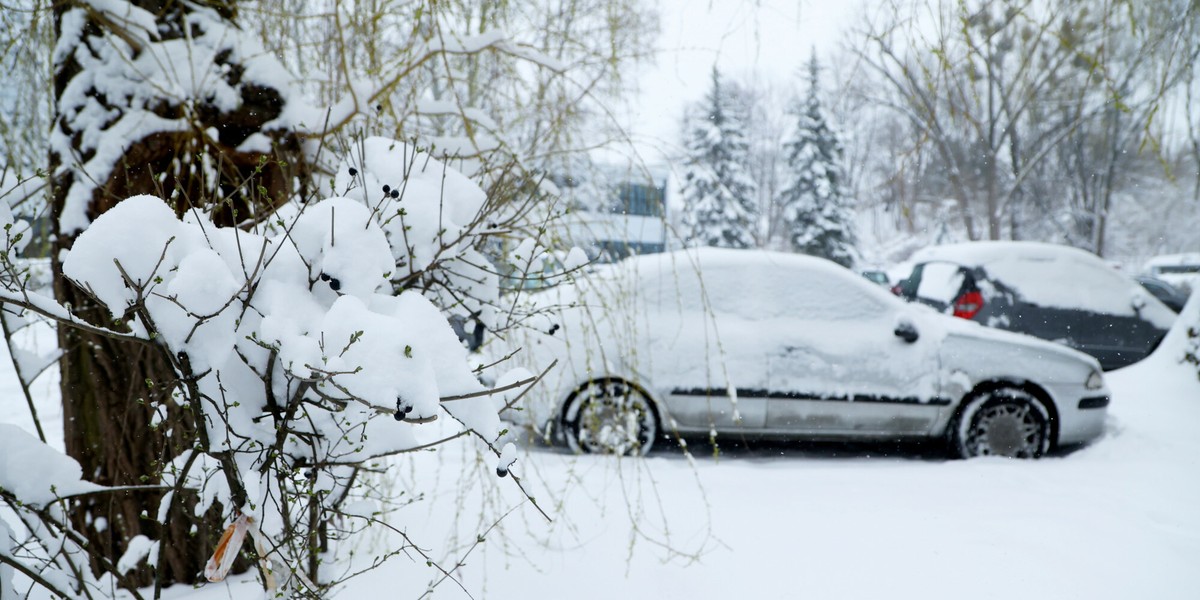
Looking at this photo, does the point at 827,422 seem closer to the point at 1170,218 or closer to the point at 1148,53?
the point at 1148,53

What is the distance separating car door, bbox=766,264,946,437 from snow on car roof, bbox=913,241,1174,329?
346cm

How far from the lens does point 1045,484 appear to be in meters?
3.97

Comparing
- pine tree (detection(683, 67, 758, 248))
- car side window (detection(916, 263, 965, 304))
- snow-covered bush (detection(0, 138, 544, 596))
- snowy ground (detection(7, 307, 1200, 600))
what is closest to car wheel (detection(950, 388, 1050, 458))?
snowy ground (detection(7, 307, 1200, 600))

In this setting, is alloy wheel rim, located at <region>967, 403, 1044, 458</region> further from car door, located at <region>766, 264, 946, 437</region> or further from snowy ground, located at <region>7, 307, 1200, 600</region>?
car door, located at <region>766, 264, 946, 437</region>

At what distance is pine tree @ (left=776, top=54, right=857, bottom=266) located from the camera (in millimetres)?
22562

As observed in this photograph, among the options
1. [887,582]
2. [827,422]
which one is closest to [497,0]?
[887,582]

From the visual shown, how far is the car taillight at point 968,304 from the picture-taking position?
23.2ft

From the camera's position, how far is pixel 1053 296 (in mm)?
7441

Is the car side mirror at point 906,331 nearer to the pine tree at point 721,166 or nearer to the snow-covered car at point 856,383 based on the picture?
the snow-covered car at point 856,383

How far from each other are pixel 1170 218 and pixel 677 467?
36.2m

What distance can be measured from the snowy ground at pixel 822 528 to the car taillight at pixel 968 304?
242 centimetres

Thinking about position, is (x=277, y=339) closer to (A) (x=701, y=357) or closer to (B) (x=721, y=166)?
(A) (x=701, y=357)

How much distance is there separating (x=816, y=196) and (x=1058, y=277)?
15.8m

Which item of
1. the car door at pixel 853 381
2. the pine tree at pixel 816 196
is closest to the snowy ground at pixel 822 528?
the car door at pixel 853 381
